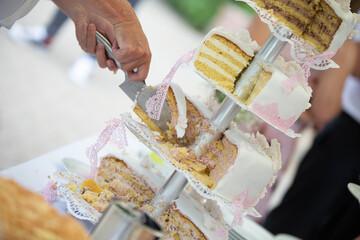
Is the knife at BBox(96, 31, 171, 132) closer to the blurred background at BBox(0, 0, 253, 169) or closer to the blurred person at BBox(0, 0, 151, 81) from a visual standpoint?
the blurred person at BBox(0, 0, 151, 81)

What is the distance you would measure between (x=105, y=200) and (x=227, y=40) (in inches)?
26.3

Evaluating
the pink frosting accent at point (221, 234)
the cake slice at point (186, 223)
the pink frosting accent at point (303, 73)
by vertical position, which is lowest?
the cake slice at point (186, 223)

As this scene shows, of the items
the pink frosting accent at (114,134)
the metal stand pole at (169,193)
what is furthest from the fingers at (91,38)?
the metal stand pole at (169,193)

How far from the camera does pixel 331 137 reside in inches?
116

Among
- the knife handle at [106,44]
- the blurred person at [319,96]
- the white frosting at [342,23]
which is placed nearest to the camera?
the white frosting at [342,23]

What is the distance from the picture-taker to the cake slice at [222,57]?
1434mm

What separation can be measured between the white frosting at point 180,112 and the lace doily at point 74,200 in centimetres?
37

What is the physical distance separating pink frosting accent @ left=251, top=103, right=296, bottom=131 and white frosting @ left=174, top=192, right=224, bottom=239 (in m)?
0.41

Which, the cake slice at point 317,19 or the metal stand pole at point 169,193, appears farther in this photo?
the metal stand pole at point 169,193

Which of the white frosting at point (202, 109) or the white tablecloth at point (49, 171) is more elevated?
the white frosting at point (202, 109)

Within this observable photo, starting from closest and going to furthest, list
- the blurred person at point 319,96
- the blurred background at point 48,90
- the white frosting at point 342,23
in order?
the white frosting at point 342,23
the blurred person at point 319,96
the blurred background at point 48,90

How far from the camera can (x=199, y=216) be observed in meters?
1.54

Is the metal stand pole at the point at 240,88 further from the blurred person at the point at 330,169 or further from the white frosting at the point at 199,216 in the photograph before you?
the blurred person at the point at 330,169

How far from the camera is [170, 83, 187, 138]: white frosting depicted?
1.47m
